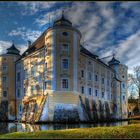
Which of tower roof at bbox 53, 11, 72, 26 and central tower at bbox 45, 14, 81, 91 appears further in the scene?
tower roof at bbox 53, 11, 72, 26

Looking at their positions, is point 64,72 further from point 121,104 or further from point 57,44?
point 121,104

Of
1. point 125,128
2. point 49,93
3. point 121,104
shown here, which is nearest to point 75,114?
point 49,93

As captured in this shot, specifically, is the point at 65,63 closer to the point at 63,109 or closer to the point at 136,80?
the point at 63,109

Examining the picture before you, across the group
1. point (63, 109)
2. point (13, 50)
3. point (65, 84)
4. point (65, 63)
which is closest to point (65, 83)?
point (65, 84)

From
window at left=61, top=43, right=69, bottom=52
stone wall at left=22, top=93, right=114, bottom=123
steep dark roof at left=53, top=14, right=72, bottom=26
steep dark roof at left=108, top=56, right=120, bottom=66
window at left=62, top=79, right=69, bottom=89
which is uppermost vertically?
steep dark roof at left=53, top=14, right=72, bottom=26

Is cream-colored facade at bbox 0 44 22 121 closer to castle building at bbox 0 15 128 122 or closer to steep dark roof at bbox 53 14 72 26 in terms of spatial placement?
castle building at bbox 0 15 128 122

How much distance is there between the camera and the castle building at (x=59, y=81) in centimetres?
2753

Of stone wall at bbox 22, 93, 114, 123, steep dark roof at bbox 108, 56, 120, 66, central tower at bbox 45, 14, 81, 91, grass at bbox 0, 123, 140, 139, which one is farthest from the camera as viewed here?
steep dark roof at bbox 108, 56, 120, 66

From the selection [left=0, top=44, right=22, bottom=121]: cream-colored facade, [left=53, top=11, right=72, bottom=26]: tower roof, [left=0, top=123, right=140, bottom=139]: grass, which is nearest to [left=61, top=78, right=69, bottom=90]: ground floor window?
[left=53, top=11, right=72, bottom=26]: tower roof

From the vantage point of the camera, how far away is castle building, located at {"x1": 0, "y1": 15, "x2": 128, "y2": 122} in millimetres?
27531

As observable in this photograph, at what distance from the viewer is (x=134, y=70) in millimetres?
39719

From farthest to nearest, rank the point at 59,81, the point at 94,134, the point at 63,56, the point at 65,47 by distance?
1. the point at 65,47
2. the point at 63,56
3. the point at 59,81
4. the point at 94,134

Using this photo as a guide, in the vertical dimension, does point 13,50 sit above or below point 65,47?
above

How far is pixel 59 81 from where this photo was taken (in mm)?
28078
